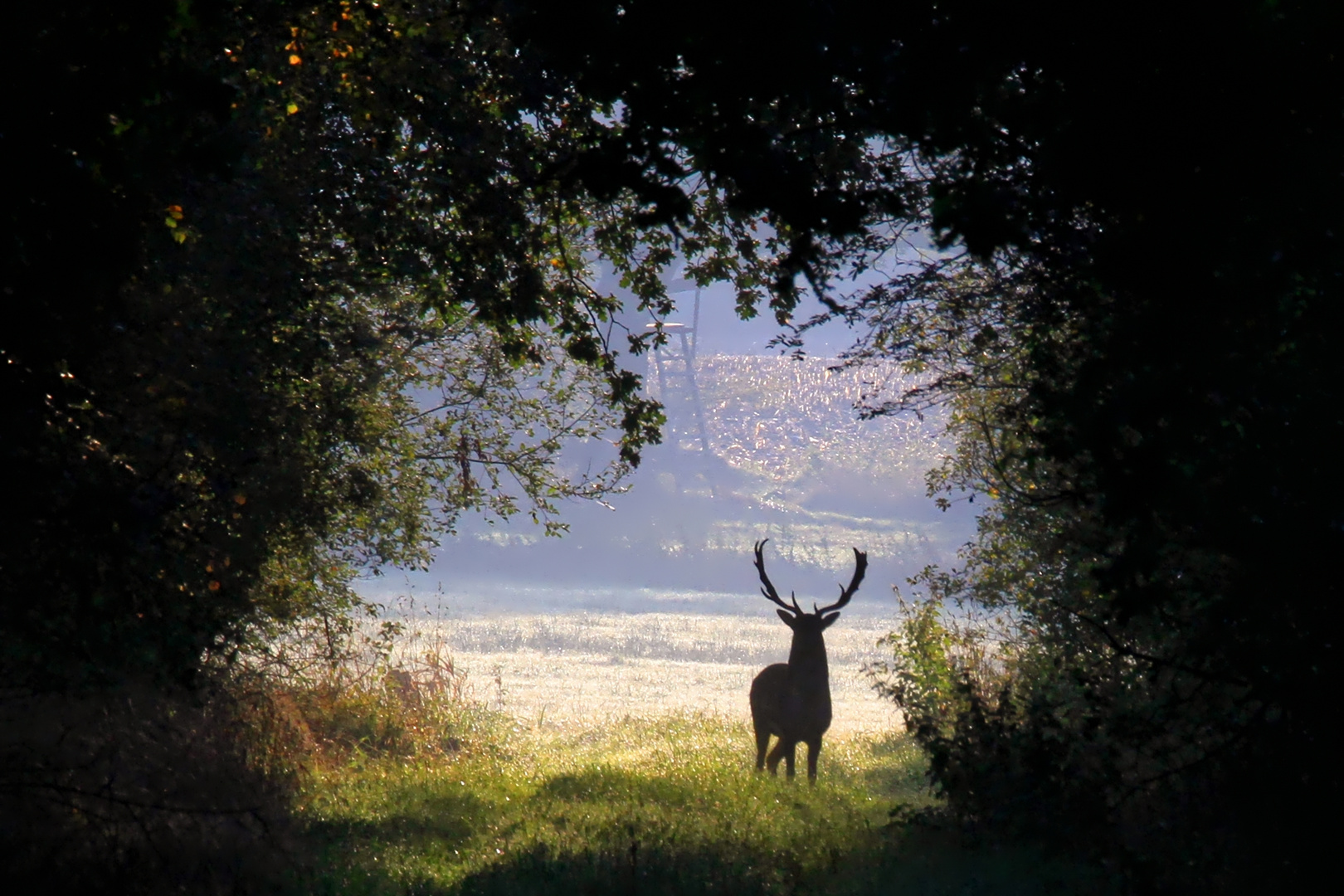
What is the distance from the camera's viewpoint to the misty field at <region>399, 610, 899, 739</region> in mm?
20047

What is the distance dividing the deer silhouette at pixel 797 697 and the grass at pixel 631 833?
44 cm

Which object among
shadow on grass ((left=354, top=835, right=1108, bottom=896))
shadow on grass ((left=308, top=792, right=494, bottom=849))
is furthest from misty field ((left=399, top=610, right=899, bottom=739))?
shadow on grass ((left=354, top=835, right=1108, bottom=896))

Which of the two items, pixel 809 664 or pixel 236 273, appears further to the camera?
pixel 809 664

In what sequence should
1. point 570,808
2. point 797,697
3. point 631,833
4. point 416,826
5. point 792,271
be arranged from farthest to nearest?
point 797,697
point 570,808
point 416,826
point 631,833
point 792,271

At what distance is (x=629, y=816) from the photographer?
29.6 ft

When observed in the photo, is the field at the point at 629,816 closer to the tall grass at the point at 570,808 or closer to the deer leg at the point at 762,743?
the tall grass at the point at 570,808

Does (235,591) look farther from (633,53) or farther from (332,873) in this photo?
(633,53)

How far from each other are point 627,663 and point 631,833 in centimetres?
2027

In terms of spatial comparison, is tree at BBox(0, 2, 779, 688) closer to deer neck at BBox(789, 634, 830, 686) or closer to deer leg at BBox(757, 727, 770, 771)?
deer neck at BBox(789, 634, 830, 686)

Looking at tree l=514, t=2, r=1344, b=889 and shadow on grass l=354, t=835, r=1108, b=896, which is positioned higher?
tree l=514, t=2, r=1344, b=889

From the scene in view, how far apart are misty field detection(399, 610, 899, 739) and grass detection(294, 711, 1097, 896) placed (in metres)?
4.63

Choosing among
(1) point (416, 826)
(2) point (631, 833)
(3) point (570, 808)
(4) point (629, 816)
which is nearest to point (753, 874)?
(2) point (631, 833)

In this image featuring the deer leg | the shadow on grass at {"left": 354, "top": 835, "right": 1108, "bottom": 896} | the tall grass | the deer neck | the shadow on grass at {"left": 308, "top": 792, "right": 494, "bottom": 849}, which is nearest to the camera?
the shadow on grass at {"left": 354, "top": 835, "right": 1108, "bottom": 896}

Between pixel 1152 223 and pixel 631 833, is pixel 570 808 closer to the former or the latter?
pixel 631 833
